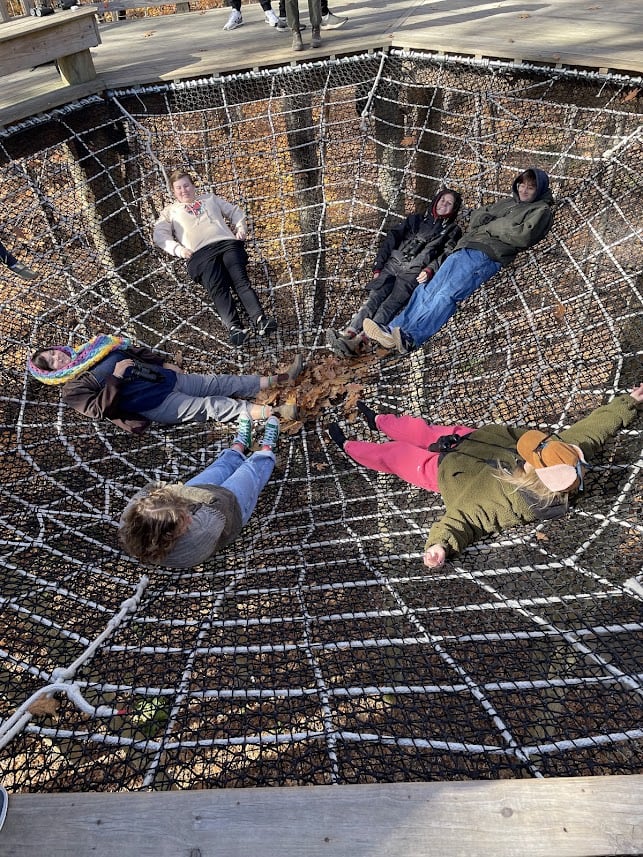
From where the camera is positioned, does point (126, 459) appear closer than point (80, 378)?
No

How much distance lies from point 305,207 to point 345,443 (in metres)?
1.96

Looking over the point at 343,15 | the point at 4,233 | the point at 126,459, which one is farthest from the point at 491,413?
the point at 343,15

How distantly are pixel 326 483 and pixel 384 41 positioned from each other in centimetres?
292

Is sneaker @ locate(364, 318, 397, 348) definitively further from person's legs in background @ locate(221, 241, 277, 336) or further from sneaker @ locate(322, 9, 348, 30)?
sneaker @ locate(322, 9, 348, 30)

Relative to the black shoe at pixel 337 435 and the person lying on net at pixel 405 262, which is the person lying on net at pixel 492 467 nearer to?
the black shoe at pixel 337 435

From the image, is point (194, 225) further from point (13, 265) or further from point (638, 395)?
point (638, 395)

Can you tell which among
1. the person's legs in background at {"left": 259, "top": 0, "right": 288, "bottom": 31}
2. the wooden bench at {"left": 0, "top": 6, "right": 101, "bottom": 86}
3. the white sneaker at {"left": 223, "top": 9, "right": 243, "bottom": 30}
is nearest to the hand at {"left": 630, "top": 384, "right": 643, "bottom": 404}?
the wooden bench at {"left": 0, "top": 6, "right": 101, "bottom": 86}

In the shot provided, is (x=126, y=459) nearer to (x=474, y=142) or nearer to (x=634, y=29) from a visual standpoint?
(x=474, y=142)

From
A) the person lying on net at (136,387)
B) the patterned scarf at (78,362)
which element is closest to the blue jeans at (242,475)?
the person lying on net at (136,387)

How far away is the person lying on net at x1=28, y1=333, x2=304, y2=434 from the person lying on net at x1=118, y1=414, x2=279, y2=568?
298 millimetres

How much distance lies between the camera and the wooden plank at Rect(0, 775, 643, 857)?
963 millimetres

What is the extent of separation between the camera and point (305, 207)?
3789 mm

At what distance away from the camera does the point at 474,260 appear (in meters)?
3.02

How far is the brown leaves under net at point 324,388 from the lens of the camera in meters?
2.89
